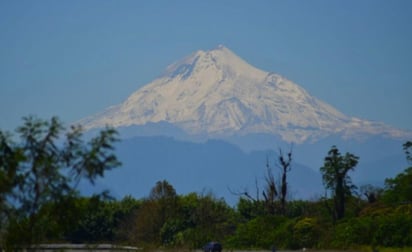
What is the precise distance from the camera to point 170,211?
84.9 m

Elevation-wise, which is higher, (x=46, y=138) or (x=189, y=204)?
(x=189, y=204)

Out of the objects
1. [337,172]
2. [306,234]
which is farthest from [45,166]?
[337,172]

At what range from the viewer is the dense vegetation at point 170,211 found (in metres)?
25.8

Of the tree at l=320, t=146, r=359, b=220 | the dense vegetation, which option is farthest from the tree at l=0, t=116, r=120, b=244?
the tree at l=320, t=146, r=359, b=220

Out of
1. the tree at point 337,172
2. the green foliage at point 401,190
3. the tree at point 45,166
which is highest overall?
the tree at point 337,172

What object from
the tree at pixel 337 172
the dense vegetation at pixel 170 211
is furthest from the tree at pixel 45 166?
the tree at pixel 337 172

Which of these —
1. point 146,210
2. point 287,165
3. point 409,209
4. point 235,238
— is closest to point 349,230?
point 409,209

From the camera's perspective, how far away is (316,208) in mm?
86750

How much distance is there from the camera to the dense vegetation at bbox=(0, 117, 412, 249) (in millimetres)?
25828

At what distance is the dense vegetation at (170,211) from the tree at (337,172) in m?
0.08

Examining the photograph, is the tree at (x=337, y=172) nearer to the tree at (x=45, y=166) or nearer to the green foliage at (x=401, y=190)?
the green foliage at (x=401, y=190)

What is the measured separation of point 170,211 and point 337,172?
Answer: 15374mm

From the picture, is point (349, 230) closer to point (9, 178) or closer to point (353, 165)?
point (353, 165)

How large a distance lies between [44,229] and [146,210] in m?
57.1
